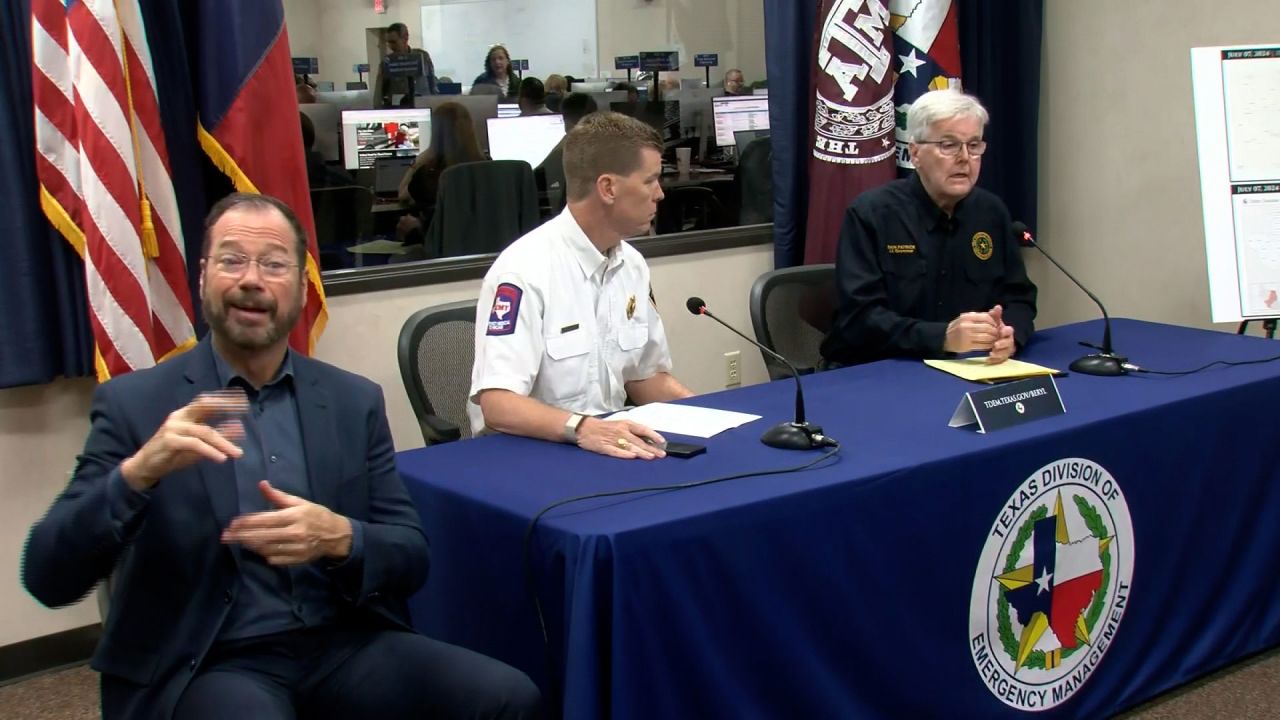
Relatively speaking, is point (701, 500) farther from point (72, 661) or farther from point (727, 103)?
point (727, 103)

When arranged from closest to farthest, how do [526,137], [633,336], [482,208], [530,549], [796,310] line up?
[530,549] → [633,336] → [796,310] → [482,208] → [526,137]

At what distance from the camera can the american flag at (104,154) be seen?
2590mm

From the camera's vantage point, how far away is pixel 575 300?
2477 millimetres

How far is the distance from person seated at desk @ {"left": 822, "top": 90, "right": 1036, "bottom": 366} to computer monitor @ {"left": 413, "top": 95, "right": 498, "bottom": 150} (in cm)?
120

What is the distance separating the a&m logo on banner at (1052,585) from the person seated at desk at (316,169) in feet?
6.92

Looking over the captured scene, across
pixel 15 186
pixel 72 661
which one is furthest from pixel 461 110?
pixel 72 661

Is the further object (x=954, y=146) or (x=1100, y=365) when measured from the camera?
(x=954, y=146)

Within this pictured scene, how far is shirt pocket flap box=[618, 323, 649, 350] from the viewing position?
2592 millimetres

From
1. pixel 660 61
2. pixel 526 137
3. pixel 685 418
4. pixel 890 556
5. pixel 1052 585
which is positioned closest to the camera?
pixel 890 556

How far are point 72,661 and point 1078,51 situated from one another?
12.4 ft


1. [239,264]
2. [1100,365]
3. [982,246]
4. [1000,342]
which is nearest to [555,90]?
[982,246]

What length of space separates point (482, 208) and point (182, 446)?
2255 millimetres

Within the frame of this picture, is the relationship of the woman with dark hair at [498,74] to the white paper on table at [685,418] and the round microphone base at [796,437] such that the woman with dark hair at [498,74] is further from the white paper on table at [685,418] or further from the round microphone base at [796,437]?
the round microphone base at [796,437]

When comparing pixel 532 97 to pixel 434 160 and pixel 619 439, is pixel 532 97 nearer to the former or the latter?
pixel 434 160
